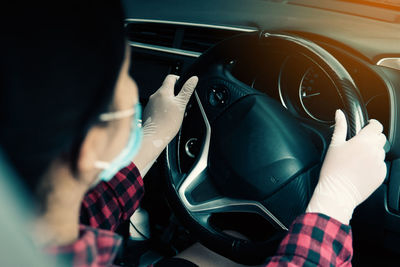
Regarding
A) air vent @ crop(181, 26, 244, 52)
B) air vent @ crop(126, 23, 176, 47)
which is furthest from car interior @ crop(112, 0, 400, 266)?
air vent @ crop(126, 23, 176, 47)

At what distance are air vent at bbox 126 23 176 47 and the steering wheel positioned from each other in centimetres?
104

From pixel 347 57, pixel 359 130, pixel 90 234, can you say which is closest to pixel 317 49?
pixel 359 130

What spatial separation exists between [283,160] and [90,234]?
752 mm

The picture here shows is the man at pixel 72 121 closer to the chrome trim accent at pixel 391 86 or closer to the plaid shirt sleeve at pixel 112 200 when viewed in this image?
the plaid shirt sleeve at pixel 112 200

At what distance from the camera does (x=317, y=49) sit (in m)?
1.29

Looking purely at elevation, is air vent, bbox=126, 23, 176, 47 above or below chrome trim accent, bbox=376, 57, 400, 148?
below

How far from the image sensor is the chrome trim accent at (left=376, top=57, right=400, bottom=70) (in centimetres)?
166

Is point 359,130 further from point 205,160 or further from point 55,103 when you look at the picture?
point 55,103

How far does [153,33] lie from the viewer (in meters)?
2.66

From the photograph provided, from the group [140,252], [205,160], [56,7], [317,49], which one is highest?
[56,7]

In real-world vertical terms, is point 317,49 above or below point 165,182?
above

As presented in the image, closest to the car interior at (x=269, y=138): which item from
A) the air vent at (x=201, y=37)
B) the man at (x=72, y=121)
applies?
the air vent at (x=201, y=37)

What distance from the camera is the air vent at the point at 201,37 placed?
229 centimetres

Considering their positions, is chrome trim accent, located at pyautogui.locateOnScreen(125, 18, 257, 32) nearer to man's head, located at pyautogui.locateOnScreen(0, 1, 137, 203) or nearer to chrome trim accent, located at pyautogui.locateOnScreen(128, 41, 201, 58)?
chrome trim accent, located at pyautogui.locateOnScreen(128, 41, 201, 58)
